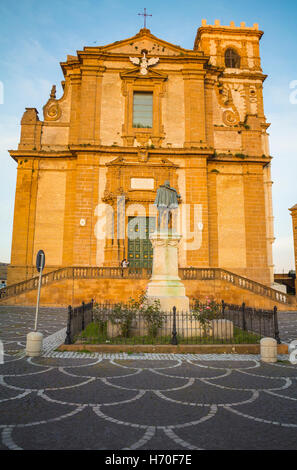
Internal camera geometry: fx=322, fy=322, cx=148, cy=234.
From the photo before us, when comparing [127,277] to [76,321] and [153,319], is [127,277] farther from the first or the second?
[153,319]

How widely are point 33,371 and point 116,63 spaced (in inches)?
970

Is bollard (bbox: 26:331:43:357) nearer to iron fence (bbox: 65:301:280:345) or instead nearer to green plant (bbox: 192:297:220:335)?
iron fence (bbox: 65:301:280:345)

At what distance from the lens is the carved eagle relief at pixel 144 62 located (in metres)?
24.8

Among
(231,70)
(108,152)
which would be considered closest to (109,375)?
(108,152)

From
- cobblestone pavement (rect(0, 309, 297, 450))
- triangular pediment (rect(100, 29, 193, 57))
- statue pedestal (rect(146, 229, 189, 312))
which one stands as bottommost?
cobblestone pavement (rect(0, 309, 297, 450))

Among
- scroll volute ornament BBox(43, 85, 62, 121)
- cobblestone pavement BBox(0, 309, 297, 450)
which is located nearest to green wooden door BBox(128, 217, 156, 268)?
scroll volute ornament BBox(43, 85, 62, 121)

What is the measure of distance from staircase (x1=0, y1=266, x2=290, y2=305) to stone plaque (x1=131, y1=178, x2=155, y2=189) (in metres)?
6.69

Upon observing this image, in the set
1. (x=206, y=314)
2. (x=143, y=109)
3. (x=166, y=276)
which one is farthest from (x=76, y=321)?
(x=143, y=109)

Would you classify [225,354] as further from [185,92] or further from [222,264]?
[185,92]

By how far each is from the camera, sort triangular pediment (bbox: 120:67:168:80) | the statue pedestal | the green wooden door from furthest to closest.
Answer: triangular pediment (bbox: 120:67:168:80) < the green wooden door < the statue pedestal

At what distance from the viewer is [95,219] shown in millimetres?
22688

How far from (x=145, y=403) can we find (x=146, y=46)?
27.3 metres

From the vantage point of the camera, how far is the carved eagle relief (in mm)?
24828
